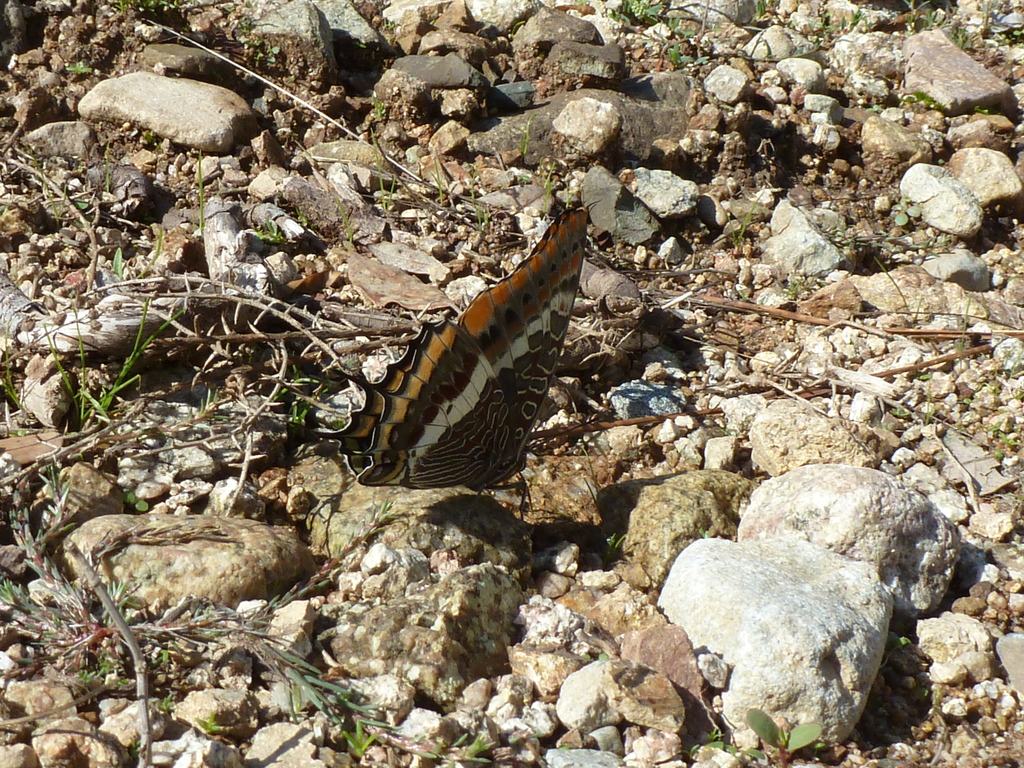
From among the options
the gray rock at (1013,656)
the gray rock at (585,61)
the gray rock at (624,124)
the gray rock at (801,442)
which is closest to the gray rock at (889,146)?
the gray rock at (624,124)

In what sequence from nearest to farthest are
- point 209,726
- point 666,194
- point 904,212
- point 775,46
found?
point 209,726 → point 666,194 → point 904,212 → point 775,46

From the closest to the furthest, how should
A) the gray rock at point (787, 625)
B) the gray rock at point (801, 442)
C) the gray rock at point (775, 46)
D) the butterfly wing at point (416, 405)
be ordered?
the gray rock at point (787, 625) → the butterfly wing at point (416, 405) → the gray rock at point (801, 442) → the gray rock at point (775, 46)

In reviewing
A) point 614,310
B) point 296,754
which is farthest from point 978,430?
point 296,754

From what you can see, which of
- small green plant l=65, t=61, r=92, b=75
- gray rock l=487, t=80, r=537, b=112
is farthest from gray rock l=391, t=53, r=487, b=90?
small green plant l=65, t=61, r=92, b=75

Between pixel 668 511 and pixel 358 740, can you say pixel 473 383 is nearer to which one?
pixel 668 511

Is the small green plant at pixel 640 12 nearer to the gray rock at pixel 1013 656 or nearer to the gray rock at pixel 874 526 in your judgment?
the gray rock at pixel 874 526

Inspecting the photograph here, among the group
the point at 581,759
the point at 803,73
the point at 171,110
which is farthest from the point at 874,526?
the point at 171,110
